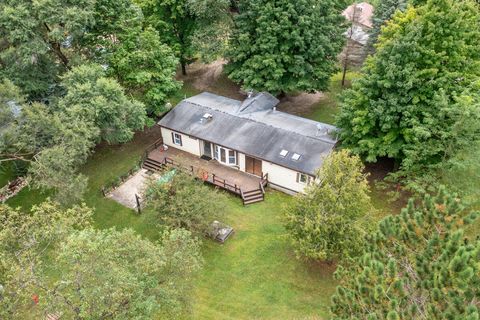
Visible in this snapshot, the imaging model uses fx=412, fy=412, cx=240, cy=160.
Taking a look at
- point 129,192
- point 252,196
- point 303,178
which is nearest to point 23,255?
point 129,192

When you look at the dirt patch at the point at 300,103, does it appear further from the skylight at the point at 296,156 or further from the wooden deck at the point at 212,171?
the wooden deck at the point at 212,171

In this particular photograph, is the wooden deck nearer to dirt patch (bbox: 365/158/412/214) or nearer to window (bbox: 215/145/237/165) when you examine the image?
window (bbox: 215/145/237/165)

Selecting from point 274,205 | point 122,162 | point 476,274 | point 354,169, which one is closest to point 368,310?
point 476,274

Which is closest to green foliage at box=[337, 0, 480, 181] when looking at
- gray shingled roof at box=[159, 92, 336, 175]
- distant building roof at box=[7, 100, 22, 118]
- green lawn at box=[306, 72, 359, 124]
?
gray shingled roof at box=[159, 92, 336, 175]

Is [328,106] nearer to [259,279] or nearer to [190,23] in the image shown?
[190,23]

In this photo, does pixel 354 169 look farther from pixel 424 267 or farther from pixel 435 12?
pixel 435 12

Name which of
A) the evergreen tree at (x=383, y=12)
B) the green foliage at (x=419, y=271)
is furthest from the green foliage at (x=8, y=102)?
the evergreen tree at (x=383, y=12)
